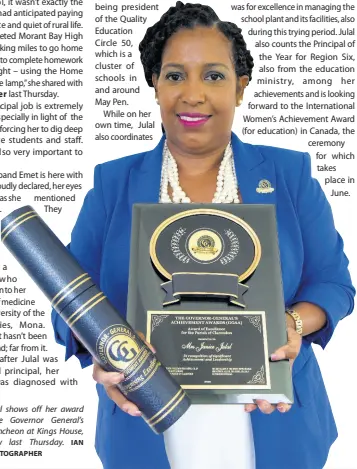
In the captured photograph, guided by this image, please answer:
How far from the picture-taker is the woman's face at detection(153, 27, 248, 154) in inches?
36.8

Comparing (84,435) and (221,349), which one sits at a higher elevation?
(221,349)

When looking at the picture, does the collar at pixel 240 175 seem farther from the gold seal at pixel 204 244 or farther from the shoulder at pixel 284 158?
the gold seal at pixel 204 244

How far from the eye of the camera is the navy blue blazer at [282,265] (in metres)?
0.94

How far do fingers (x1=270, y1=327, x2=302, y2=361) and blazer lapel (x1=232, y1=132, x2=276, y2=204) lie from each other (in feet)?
0.77

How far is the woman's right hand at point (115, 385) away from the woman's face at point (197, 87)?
1.33 feet

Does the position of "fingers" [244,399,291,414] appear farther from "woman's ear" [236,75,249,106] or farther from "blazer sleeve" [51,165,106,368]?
"woman's ear" [236,75,249,106]

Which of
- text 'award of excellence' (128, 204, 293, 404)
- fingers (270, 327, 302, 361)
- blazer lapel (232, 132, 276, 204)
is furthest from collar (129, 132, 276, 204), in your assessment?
fingers (270, 327, 302, 361)

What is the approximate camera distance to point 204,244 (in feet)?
2.71

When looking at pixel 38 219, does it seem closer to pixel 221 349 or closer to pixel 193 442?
pixel 221 349

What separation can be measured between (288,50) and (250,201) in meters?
0.55

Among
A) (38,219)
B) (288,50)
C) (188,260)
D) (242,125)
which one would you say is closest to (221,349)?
(188,260)

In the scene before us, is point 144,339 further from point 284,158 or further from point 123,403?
point 284,158

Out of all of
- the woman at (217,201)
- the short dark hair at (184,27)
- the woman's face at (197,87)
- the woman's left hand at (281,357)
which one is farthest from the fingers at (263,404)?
the short dark hair at (184,27)

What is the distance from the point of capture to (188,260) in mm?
815
